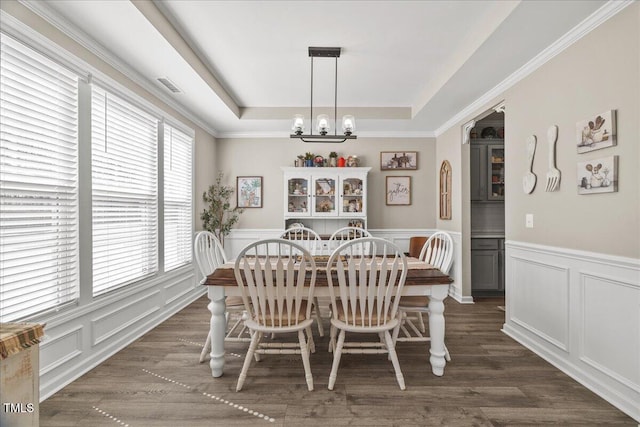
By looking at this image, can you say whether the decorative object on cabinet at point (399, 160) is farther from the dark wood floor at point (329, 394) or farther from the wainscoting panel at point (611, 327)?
the wainscoting panel at point (611, 327)

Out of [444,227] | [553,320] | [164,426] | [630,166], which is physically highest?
[630,166]

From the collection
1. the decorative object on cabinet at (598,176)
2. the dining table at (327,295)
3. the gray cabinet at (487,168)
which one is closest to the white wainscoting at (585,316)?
the decorative object on cabinet at (598,176)

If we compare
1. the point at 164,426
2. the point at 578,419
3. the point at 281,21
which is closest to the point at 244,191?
the point at 281,21

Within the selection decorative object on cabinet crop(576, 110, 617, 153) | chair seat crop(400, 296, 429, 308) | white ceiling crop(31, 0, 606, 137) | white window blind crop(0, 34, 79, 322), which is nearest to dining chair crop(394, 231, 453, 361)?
chair seat crop(400, 296, 429, 308)

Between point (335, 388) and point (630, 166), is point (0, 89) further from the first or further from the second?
point (630, 166)

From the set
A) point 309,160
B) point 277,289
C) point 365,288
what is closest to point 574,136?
point 365,288

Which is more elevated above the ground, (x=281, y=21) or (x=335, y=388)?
(x=281, y=21)

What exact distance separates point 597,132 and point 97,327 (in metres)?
3.85

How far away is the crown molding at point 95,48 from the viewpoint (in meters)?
1.90

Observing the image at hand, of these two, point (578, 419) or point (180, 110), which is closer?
point (578, 419)

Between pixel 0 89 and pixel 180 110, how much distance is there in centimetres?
213

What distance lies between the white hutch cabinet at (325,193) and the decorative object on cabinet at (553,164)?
248 centimetres

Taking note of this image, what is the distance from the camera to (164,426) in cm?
174

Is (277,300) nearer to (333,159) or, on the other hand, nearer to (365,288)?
(365,288)
